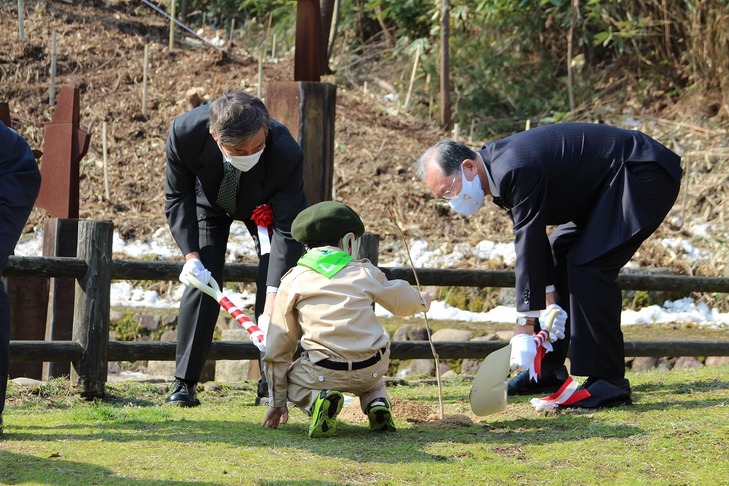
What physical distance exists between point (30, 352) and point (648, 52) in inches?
445

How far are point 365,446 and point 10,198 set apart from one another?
65.5 inches

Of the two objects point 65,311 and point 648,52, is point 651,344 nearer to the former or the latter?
point 65,311

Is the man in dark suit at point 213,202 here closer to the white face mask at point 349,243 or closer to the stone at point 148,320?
the white face mask at point 349,243

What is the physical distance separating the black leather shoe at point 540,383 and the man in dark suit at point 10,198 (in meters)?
2.66

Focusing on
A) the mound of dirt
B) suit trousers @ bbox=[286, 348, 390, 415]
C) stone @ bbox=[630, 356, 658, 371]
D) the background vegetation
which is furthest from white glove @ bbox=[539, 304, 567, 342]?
the background vegetation

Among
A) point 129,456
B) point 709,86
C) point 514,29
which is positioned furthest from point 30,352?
point 514,29

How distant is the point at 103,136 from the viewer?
42.2 ft

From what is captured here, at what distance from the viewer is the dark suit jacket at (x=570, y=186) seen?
175 inches

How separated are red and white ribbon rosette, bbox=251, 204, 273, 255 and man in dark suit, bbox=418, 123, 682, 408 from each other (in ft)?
2.85

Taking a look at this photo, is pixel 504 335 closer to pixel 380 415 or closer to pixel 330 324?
pixel 380 415

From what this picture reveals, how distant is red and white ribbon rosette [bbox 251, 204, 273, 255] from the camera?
16.4 feet

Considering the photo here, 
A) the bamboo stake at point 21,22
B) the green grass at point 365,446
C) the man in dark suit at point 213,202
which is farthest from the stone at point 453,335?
the bamboo stake at point 21,22

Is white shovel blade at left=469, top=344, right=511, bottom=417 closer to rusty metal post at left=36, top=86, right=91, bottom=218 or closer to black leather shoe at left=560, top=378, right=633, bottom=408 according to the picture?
black leather shoe at left=560, top=378, right=633, bottom=408

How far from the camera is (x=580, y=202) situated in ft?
15.5
